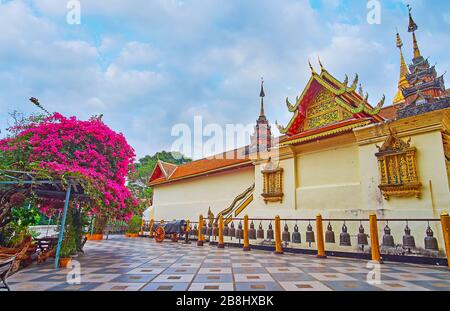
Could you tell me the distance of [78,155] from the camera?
6336 mm

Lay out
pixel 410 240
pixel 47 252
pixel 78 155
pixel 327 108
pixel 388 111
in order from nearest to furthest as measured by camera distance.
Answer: pixel 410 240 < pixel 78 155 < pixel 47 252 < pixel 327 108 < pixel 388 111

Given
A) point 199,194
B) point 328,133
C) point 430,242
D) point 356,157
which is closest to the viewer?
point 430,242

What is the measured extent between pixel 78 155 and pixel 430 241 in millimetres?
8286

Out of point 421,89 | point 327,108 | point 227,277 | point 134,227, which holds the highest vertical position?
point 421,89

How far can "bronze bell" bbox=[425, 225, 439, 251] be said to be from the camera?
564 centimetres

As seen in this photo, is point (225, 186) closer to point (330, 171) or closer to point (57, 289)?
point (330, 171)

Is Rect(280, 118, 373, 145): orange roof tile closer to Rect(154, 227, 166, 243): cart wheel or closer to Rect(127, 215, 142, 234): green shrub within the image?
Rect(154, 227, 166, 243): cart wheel

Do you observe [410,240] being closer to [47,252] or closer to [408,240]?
[408,240]

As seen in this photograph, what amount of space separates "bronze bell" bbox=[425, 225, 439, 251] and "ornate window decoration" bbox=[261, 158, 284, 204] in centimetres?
457

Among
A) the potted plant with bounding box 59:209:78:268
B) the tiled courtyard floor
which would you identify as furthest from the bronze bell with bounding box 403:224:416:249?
the potted plant with bounding box 59:209:78:268

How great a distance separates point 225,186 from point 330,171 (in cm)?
657

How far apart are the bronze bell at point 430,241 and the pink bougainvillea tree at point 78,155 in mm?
7080

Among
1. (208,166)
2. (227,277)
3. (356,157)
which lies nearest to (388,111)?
(356,157)
